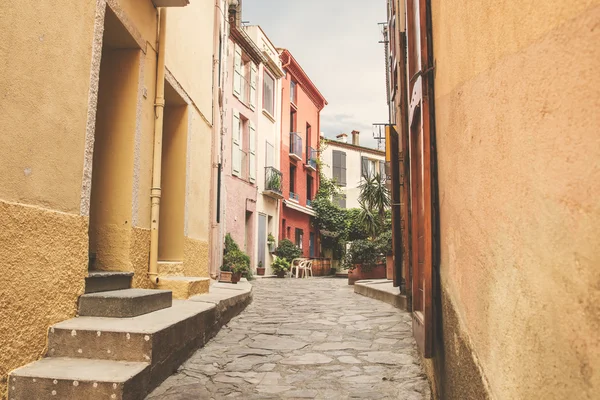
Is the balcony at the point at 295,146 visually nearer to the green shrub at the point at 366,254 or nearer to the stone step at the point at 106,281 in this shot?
the green shrub at the point at 366,254

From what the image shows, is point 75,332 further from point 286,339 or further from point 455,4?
point 455,4

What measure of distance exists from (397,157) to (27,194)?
18.1 feet

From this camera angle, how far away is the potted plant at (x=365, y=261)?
13.3 m

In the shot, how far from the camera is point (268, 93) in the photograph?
2028cm

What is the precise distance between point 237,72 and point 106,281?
13.6 meters

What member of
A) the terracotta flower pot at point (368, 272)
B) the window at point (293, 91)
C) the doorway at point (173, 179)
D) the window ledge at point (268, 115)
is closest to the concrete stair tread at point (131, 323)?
the doorway at point (173, 179)

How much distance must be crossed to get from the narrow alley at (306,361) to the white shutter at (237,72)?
11.3m

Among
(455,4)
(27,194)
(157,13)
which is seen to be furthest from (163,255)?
(455,4)

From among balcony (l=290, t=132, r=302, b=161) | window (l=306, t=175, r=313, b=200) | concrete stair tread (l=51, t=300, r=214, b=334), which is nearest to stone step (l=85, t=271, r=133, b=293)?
concrete stair tread (l=51, t=300, r=214, b=334)

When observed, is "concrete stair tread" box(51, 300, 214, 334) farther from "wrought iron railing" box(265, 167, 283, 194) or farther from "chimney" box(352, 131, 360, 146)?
"chimney" box(352, 131, 360, 146)

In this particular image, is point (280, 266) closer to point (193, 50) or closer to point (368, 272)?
point (368, 272)

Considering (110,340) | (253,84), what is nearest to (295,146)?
(253,84)

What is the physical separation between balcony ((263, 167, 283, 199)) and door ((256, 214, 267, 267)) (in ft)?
3.06

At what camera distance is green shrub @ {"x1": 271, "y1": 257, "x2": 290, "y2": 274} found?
741 inches
